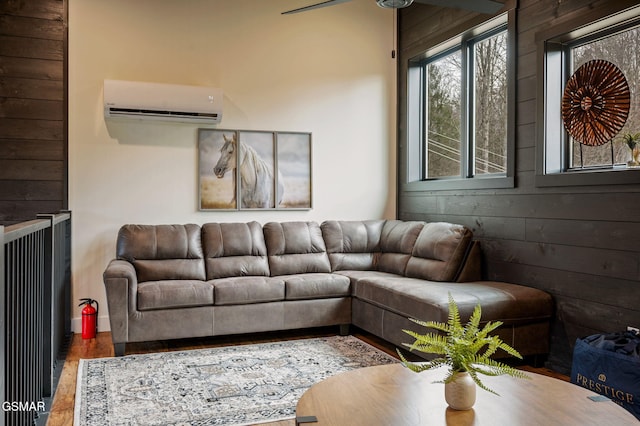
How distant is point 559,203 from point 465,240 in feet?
2.77

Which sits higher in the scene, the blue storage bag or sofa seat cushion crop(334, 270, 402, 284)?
sofa seat cushion crop(334, 270, 402, 284)

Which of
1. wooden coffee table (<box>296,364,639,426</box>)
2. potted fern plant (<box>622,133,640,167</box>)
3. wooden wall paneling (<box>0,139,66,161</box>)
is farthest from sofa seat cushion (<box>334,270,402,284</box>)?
wooden wall paneling (<box>0,139,66,161</box>)

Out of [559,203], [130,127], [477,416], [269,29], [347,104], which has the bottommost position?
[477,416]

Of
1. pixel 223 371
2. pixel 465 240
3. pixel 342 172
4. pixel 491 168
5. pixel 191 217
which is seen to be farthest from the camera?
pixel 342 172

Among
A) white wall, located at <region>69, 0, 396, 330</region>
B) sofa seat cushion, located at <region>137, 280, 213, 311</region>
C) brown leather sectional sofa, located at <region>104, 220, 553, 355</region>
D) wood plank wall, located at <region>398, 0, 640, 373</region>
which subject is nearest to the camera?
wood plank wall, located at <region>398, 0, 640, 373</region>

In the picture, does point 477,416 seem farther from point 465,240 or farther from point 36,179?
point 36,179

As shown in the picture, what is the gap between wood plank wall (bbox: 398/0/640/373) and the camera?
3311mm

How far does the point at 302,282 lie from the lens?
15.2ft

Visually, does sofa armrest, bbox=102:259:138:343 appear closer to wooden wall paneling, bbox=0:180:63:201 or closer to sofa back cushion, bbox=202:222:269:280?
sofa back cushion, bbox=202:222:269:280

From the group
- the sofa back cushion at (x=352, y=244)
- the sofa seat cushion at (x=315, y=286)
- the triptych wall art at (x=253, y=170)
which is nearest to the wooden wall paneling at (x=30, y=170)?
the triptych wall art at (x=253, y=170)

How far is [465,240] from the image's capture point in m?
4.40

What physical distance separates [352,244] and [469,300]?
6.07 feet

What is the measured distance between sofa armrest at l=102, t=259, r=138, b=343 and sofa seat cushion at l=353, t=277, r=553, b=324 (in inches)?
73.4

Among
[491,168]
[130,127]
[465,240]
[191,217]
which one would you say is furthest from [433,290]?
[130,127]
